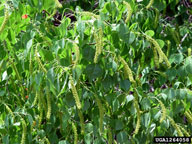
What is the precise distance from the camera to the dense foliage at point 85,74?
6.20 feet

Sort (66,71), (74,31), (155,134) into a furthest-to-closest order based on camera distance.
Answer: (155,134) → (74,31) → (66,71)

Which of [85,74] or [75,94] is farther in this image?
[85,74]

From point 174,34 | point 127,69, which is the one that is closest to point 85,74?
point 127,69

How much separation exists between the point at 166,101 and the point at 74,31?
67 cm

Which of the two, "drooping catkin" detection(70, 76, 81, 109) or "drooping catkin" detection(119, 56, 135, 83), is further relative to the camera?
"drooping catkin" detection(119, 56, 135, 83)

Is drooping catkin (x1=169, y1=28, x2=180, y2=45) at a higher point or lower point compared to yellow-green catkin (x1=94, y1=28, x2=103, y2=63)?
higher

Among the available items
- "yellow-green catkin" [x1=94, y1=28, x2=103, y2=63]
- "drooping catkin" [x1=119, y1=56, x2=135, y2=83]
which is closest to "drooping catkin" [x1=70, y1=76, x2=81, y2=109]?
"yellow-green catkin" [x1=94, y1=28, x2=103, y2=63]

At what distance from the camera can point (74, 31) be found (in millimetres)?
1944

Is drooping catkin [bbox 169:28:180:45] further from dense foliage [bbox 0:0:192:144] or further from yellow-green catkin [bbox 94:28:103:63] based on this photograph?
yellow-green catkin [bbox 94:28:103:63]

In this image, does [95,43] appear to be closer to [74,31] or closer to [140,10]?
[74,31]

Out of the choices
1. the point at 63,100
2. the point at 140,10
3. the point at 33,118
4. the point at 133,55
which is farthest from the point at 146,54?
the point at 33,118

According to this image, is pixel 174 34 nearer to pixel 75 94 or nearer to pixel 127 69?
pixel 127 69

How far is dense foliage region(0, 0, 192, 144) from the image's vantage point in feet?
6.20

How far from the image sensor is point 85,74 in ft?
6.61
